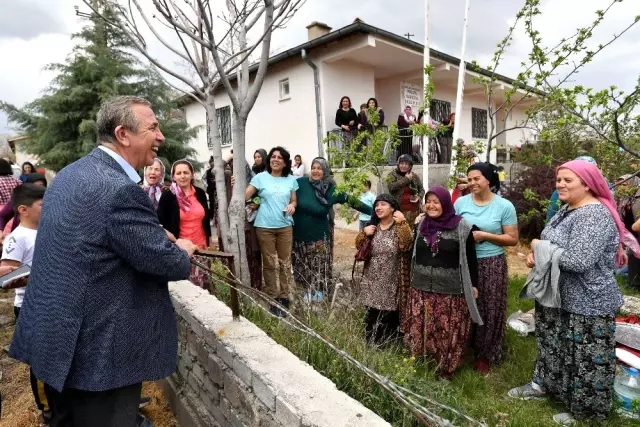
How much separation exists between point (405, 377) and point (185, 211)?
2.70 m

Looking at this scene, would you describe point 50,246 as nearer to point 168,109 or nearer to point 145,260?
point 145,260

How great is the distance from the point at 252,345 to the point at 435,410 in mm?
1107

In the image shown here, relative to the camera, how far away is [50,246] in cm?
163

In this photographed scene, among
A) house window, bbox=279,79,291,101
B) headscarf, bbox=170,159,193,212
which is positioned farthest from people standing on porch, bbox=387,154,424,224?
house window, bbox=279,79,291,101

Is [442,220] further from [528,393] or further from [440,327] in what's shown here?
[528,393]

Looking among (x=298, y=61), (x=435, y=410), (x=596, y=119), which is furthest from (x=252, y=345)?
(x=298, y=61)

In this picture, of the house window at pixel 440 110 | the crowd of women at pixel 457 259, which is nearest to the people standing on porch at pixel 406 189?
the crowd of women at pixel 457 259

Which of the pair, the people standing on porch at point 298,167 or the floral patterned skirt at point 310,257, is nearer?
the floral patterned skirt at point 310,257

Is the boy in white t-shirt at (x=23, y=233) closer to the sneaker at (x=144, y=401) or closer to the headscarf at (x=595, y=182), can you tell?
the sneaker at (x=144, y=401)

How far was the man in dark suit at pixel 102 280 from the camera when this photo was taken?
1582 millimetres

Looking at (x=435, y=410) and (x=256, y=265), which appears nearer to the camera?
(x=435, y=410)

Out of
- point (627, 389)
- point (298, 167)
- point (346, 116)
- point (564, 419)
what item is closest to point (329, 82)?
point (346, 116)

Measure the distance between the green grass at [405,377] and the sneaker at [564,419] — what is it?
0.06m

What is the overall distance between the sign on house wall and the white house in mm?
32
